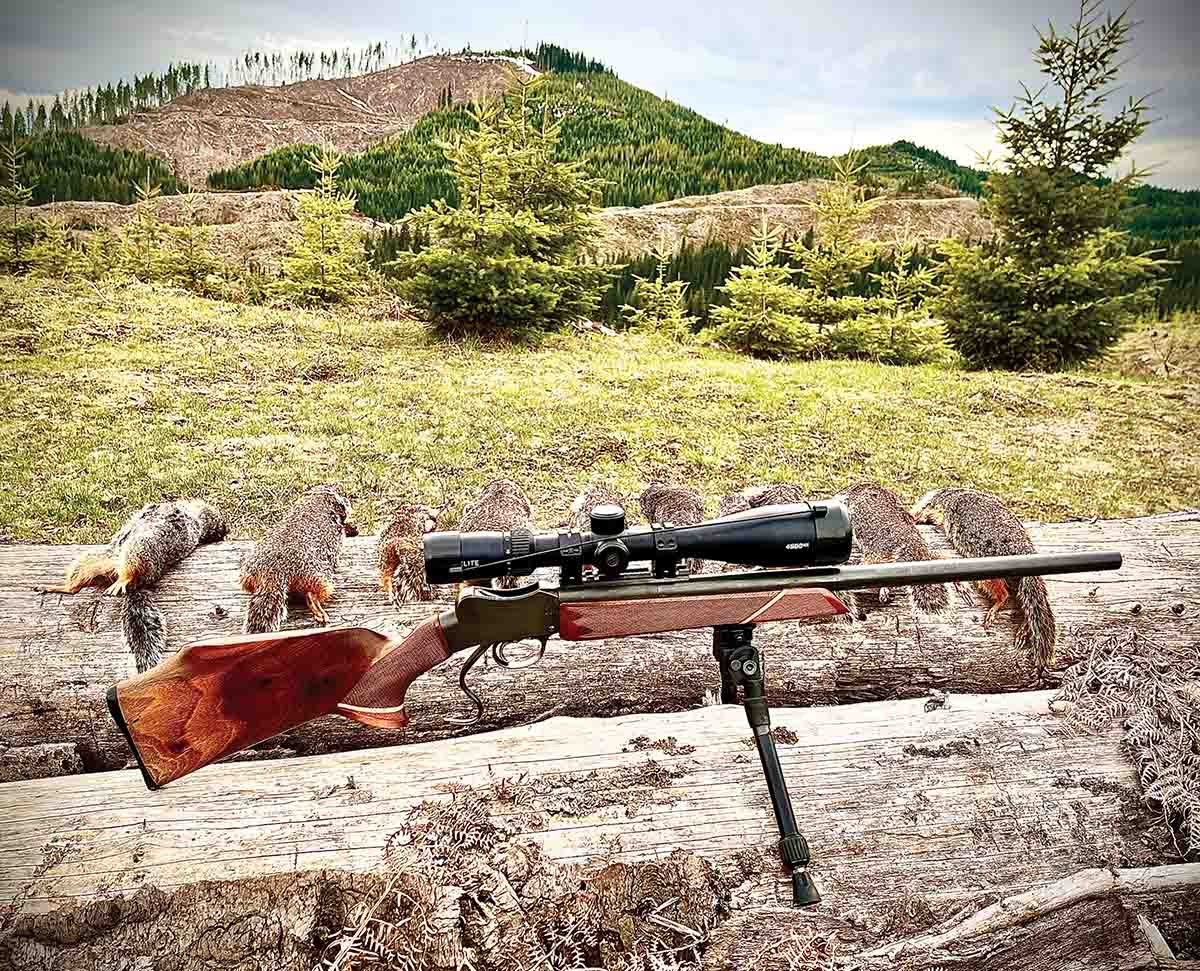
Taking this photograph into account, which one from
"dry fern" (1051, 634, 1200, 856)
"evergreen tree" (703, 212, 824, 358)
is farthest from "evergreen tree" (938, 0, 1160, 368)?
"dry fern" (1051, 634, 1200, 856)

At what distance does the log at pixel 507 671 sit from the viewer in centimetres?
204

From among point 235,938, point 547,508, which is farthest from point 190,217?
point 235,938

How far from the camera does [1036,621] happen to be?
7.48 feet

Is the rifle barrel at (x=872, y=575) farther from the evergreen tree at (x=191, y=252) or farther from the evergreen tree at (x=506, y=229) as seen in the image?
the evergreen tree at (x=191, y=252)

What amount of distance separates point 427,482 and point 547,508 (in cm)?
56

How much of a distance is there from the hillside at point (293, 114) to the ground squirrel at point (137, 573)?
2.00 metres

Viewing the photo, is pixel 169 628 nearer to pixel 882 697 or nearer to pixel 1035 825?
pixel 882 697

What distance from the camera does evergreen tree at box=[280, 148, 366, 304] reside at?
380cm

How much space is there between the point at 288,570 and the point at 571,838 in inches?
45.1

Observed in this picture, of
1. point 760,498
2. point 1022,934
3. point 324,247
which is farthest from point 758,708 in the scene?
point 324,247

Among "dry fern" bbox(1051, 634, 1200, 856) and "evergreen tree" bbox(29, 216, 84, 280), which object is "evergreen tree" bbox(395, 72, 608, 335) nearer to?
"evergreen tree" bbox(29, 216, 84, 280)

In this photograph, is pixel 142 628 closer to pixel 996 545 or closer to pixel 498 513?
pixel 498 513

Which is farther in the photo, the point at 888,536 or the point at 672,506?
the point at 672,506

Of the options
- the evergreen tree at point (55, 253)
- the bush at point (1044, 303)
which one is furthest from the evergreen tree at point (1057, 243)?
the evergreen tree at point (55, 253)
